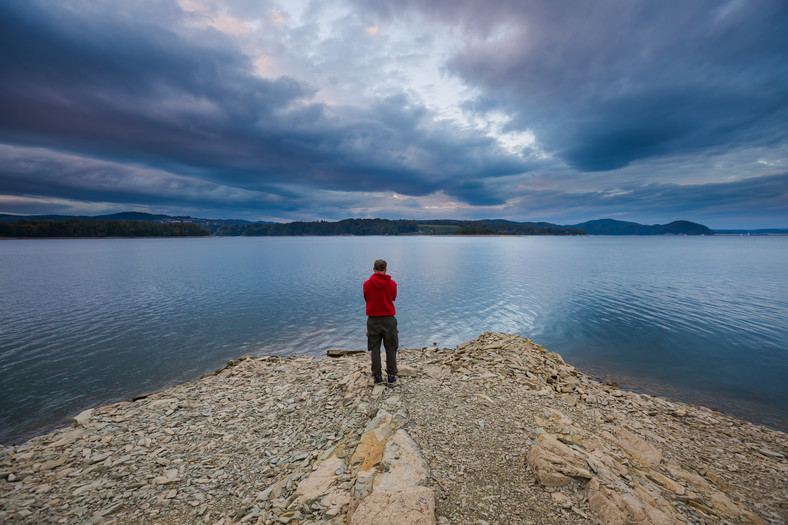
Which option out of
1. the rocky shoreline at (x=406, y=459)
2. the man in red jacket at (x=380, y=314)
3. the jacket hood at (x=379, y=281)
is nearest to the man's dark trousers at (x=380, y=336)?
the man in red jacket at (x=380, y=314)

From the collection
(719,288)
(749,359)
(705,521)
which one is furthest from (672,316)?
(705,521)

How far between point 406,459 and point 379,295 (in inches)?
174

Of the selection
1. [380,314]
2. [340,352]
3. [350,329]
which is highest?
[380,314]

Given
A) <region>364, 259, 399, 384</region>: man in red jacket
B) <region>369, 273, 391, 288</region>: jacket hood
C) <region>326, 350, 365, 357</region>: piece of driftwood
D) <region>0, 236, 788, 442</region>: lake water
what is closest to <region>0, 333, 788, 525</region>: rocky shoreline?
<region>364, 259, 399, 384</region>: man in red jacket

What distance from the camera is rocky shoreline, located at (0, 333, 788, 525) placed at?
5.39 metres

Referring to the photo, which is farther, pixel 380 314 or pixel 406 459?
pixel 380 314

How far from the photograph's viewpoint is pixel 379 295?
929 centimetres

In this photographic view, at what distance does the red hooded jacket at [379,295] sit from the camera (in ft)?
30.3

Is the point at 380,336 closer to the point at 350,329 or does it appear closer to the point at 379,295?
the point at 379,295

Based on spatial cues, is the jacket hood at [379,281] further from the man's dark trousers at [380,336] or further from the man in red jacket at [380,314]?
the man's dark trousers at [380,336]

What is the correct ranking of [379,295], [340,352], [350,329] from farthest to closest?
[350,329]
[340,352]
[379,295]

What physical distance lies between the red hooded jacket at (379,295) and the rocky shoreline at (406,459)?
2.49 metres

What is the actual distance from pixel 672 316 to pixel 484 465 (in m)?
29.7

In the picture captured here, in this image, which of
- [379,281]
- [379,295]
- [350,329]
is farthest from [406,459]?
[350,329]
